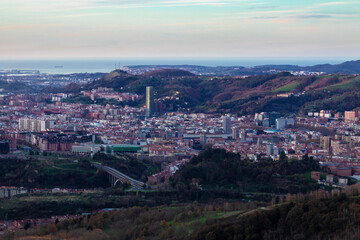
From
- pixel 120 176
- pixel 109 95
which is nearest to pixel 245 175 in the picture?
pixel 120 176

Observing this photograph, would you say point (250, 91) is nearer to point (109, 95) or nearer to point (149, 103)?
point (149, 103)

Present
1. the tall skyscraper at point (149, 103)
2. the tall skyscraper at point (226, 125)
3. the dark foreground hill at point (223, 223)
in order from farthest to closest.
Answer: the tall skyscraper at point (149, 103) → the tall skyscraper at point (226, 125) → the dark foreground hill at point (223, 223)

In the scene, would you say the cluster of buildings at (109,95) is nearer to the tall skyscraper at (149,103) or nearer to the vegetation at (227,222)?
the tall skyscraper at (149,103)

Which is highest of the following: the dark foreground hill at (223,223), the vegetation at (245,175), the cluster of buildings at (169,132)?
the dark foreground hill at (223,223)

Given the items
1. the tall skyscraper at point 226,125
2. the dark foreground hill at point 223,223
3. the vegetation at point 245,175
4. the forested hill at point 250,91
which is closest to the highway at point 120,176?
the vegetation at point 245,175

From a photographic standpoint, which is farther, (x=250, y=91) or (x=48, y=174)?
(x=250, y=91)

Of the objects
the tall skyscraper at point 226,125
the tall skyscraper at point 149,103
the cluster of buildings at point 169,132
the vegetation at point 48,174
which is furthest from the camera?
the tall skyscraper at point 149,103

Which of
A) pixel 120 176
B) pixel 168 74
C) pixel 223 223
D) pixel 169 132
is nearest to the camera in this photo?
pixel 223 223

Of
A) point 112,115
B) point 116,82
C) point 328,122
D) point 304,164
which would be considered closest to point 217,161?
point 304,164

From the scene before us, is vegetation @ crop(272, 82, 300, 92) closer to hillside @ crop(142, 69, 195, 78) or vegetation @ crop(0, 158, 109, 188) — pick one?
hillside @ crop(142, 69, 195, 78)

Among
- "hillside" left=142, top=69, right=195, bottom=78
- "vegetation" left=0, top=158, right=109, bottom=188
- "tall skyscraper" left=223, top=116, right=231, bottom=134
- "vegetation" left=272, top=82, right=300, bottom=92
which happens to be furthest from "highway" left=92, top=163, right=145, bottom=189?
"hillside" left=142, top=69, right=195, bottom=78
